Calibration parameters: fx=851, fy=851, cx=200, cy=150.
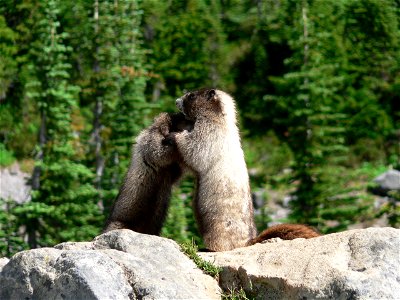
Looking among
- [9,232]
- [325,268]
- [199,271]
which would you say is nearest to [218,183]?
[199,271]

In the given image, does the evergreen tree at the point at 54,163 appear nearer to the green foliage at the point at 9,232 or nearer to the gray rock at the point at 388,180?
the green foliage at the point at 9,232

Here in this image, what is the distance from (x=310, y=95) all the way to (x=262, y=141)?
15928 mm

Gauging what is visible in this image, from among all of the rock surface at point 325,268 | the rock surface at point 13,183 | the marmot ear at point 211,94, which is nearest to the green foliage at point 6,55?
the rock surface at point 13,183

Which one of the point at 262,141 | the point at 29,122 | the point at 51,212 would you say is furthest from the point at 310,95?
the point at 262,141

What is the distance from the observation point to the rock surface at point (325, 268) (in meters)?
7.66

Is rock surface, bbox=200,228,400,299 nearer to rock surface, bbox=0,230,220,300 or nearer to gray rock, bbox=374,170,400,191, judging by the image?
rock surface, bbox=0,230,220,300

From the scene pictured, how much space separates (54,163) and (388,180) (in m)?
17.0

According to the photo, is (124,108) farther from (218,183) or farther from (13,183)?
(218,183)

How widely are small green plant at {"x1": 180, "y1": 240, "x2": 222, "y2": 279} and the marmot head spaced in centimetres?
239

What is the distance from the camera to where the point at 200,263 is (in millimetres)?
8617

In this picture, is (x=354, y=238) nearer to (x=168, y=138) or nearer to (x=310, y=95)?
(x=168, y=138)

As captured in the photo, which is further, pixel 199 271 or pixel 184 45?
pixel 184 45

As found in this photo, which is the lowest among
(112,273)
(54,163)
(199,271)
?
(54,163)

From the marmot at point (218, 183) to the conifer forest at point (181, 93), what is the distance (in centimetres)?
98
